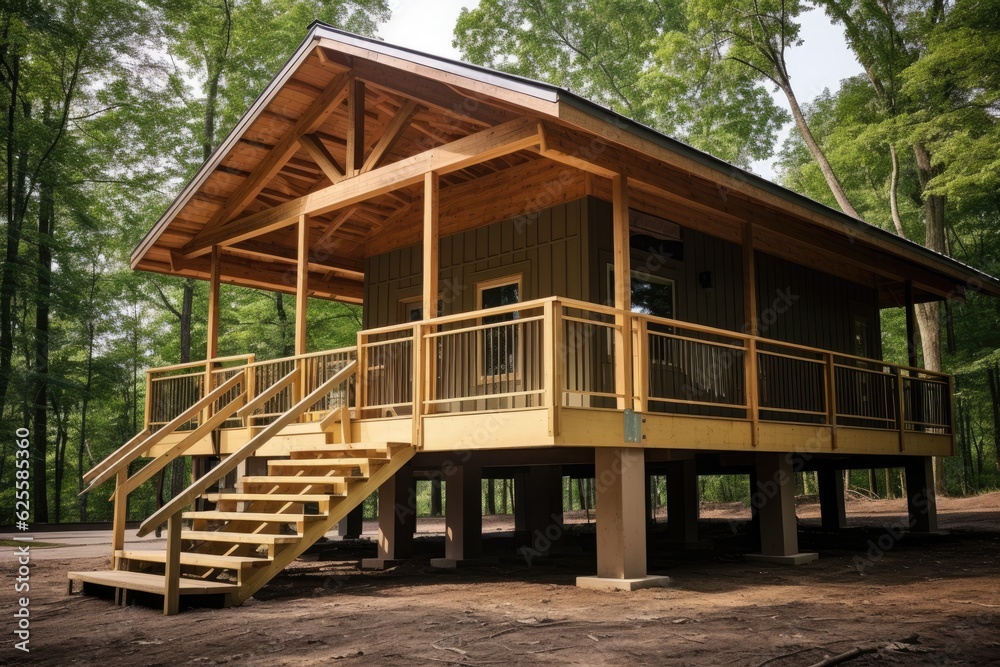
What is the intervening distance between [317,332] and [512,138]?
66.1 feet

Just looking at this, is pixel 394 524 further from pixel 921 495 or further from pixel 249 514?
pixel 921 495

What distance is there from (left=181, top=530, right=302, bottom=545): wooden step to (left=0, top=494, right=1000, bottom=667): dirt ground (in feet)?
1.81

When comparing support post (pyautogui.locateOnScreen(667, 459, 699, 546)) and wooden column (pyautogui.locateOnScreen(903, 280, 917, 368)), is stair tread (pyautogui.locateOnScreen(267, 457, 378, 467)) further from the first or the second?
wooden column (pyautogui.locateOnScreen(903, 280, 917, 368))

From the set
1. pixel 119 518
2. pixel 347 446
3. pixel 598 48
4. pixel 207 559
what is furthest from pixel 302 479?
pixel 598 48

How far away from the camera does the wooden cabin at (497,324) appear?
28.4ft

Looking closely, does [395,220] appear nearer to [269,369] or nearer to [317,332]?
[269,369]

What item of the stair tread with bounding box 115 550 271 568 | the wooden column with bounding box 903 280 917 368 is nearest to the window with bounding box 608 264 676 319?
the wooden column with bounding box 903 280 917 368

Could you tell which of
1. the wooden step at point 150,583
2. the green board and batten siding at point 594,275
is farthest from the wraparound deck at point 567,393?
the wooden step at point 150,583

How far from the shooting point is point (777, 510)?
36.1 feet

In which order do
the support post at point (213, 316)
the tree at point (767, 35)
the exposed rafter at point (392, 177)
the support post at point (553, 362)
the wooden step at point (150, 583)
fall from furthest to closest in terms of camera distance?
1. the tree at point (767, 35)
2. the support post at point (213, 316)
3. the exposed rafter at point (392, 177)
4. the support post at point (553, 362)
5. the wooden step at point (150, 583)

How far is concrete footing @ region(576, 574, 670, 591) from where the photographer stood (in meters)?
8.41

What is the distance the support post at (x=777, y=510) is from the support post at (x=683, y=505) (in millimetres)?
2599

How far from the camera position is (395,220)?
14.4 metres

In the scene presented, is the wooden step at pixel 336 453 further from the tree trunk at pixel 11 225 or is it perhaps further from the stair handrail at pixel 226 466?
the tree trunk at pixel 11 225
